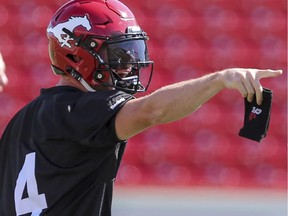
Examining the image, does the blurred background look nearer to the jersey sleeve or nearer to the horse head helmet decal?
the horse head helmet decal

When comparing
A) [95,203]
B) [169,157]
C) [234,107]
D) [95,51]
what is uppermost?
[234,107]

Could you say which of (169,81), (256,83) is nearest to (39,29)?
(169,81)

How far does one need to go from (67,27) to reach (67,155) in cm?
50

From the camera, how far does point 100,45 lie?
292cm

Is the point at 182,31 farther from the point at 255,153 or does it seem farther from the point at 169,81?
the point at 255,153

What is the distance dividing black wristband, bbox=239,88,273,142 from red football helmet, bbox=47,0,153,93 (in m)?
0.59

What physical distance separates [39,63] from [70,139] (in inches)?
179

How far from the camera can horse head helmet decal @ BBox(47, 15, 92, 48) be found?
2955 millimetres

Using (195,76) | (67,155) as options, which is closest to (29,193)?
(67,155)

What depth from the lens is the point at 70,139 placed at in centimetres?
274

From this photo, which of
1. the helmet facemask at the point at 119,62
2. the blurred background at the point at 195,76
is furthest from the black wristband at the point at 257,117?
the blurred background at the point at 195,76

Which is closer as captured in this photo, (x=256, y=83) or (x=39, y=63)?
(x=256, y=83)

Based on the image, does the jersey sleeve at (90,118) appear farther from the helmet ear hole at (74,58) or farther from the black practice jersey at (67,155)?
the helmet ear hole at (74,58)

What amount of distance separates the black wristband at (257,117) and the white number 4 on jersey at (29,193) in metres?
0.78
